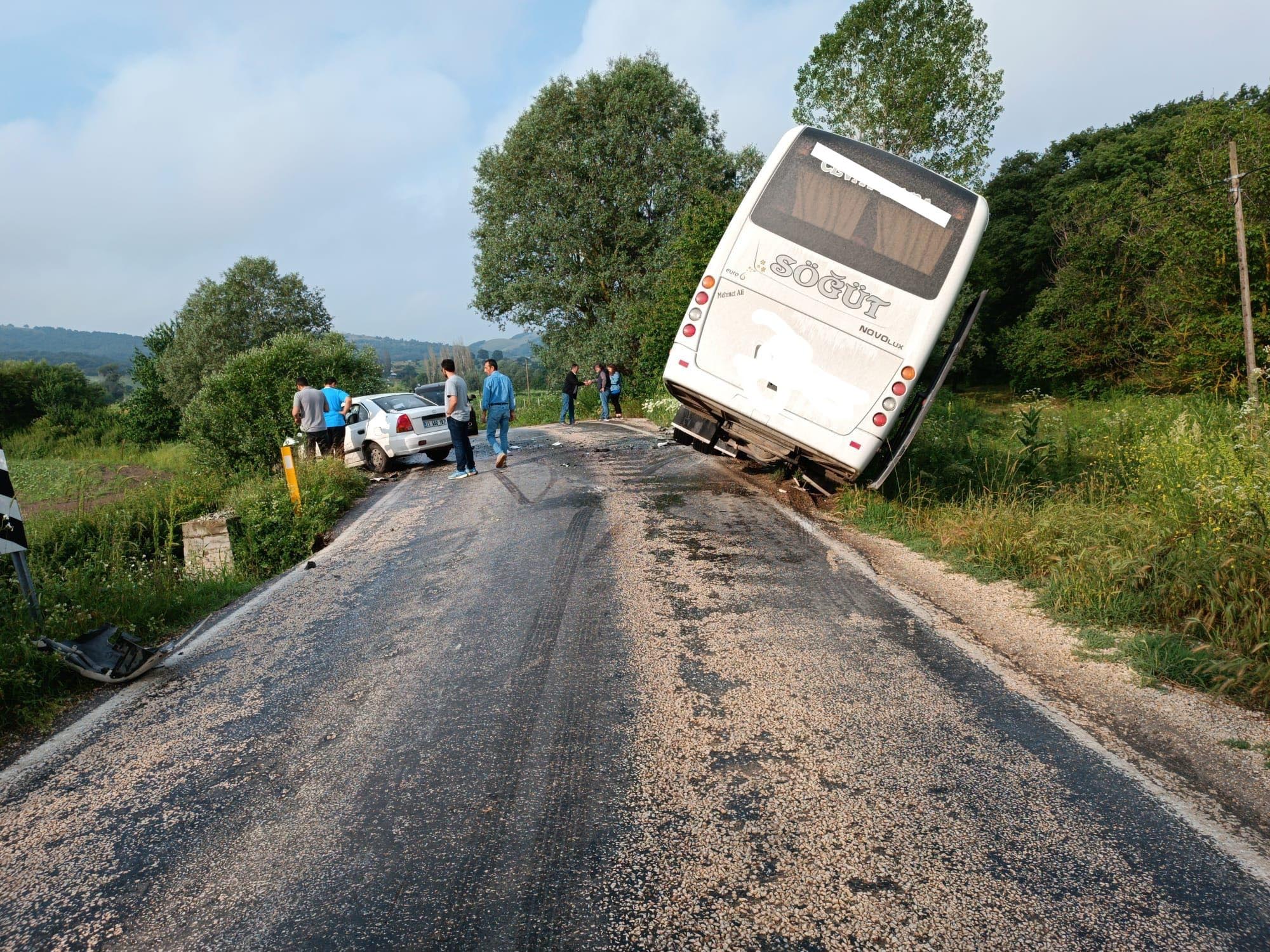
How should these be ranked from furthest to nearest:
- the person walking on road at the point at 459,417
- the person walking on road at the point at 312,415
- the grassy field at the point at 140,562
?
the person walking on road at the point at 312,415
the person walking on road at the point at 459,417
the grassy field at the point at 140,562

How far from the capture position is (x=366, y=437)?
15336mm

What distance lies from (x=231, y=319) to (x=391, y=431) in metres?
40.1

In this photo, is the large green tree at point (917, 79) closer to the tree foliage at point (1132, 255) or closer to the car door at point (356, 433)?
the tree foliage at point (1132, 255)

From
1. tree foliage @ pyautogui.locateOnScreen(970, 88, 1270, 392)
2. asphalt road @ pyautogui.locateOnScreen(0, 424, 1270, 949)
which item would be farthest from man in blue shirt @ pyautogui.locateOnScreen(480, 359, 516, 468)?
tree foliage @ pyautogui.locateOnScreen(970, 88, 1270, 392)

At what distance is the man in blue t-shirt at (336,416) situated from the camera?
15.1 m

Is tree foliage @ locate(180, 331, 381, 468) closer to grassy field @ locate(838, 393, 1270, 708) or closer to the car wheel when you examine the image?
the car wheel

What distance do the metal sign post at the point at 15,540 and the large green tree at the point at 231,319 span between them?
149 feet

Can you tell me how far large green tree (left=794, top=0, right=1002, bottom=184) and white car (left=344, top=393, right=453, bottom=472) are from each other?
20.5m

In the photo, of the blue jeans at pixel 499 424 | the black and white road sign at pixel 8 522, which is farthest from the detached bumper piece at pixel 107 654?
the blue jeans at pixel 499 424

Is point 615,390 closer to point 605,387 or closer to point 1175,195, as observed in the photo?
point 605,387

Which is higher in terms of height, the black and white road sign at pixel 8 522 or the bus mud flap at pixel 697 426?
the bus mud flap at pixel 697 426

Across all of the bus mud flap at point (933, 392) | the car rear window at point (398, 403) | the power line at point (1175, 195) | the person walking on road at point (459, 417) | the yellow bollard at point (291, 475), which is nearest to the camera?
the bus mud flap at point (933, 392)

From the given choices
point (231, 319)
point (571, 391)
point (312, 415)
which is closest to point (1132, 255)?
point (571, 391)

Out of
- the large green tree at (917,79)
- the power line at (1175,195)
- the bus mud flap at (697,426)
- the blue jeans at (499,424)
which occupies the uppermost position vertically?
the large green tree at (917,79)
